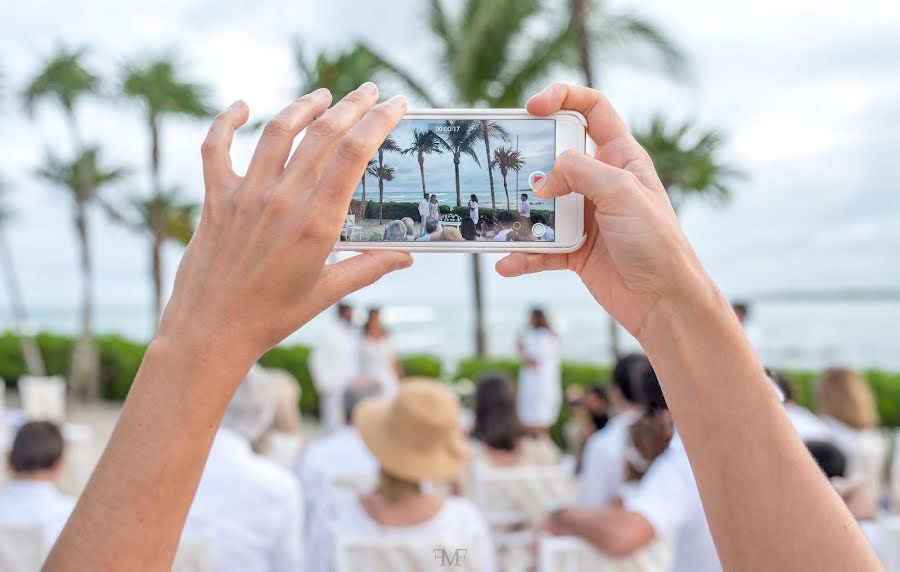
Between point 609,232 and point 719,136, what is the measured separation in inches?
497

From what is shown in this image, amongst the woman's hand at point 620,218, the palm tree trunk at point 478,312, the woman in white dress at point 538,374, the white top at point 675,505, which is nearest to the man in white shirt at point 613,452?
the white top at point 675,505

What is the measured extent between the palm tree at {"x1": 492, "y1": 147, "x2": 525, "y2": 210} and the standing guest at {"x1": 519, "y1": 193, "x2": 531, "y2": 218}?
0.03m

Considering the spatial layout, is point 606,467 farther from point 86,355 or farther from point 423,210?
point 86,355

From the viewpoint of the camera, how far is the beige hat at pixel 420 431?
3.21 meters

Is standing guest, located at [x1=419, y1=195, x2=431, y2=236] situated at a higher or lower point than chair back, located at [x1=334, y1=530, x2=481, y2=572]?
higher

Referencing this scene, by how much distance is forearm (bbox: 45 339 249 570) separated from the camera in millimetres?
799

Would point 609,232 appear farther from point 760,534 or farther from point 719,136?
point 719,136

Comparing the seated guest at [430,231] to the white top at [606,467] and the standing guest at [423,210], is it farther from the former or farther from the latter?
the white top at [606,467]

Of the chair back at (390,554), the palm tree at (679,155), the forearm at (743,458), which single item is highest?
the palm tree at (679,155)

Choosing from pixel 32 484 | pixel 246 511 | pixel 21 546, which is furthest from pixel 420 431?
pixel 32 484

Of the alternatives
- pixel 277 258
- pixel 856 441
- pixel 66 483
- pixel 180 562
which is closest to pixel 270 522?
pixel 180 562

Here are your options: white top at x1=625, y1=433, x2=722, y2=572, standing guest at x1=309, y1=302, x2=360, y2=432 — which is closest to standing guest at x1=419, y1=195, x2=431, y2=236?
white top at x1=625, y1=433, x2=722, y2=572

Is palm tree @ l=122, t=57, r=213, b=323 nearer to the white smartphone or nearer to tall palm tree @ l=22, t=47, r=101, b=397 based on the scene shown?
tall palm tree @ l=22, t=47, r=101, b=397

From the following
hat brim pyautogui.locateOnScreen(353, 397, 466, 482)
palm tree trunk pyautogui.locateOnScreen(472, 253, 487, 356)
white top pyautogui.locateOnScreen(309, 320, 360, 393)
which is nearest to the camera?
hat brim pyautogui.locateOnScreen(353, 397, 466, 482)
